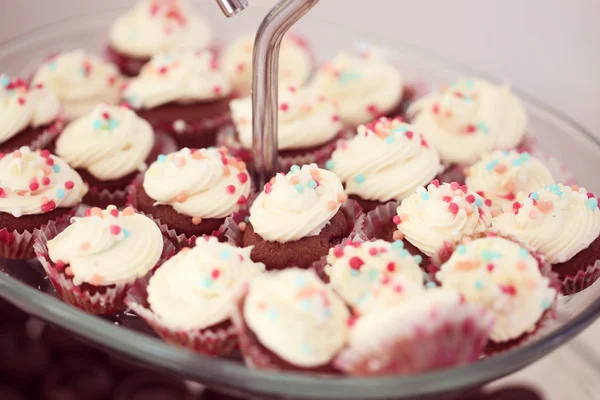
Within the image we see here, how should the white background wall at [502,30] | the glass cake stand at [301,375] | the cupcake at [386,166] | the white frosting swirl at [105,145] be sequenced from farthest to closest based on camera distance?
the white background wall at [502,30] < the white frosting swirl at [105,145] < the cupcake at [386,166] < the glass cake stand at [301,375]

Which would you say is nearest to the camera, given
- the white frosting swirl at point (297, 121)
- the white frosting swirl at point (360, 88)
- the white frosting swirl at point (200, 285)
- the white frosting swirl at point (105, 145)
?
the white frosting swirl at point (200, 285)

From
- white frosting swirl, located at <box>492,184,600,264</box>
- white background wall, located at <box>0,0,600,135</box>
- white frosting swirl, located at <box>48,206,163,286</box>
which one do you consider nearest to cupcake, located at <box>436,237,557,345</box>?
white frosting swirl, located at <box>492,184,600,264</box>

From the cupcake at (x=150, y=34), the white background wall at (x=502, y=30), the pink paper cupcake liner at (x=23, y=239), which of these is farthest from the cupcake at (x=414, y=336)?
the white background wall at (x=502, y=30)

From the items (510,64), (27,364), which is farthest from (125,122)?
(510,64)

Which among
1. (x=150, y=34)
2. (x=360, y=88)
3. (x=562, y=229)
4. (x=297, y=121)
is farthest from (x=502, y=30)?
(x=562, y=229)

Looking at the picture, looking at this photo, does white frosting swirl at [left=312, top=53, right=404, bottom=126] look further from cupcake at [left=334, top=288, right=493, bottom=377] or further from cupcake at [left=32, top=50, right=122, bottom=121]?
cupcake at [left=334, top=288, right=493, bottom=377]

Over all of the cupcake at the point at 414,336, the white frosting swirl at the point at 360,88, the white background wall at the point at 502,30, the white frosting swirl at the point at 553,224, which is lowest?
the white background wall at the point at 502,30

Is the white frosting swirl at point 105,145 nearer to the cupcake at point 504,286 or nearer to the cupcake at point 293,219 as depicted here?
the cupcake at point 293,219

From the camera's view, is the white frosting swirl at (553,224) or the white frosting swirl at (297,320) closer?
the white frosting swirl at (297,320)
